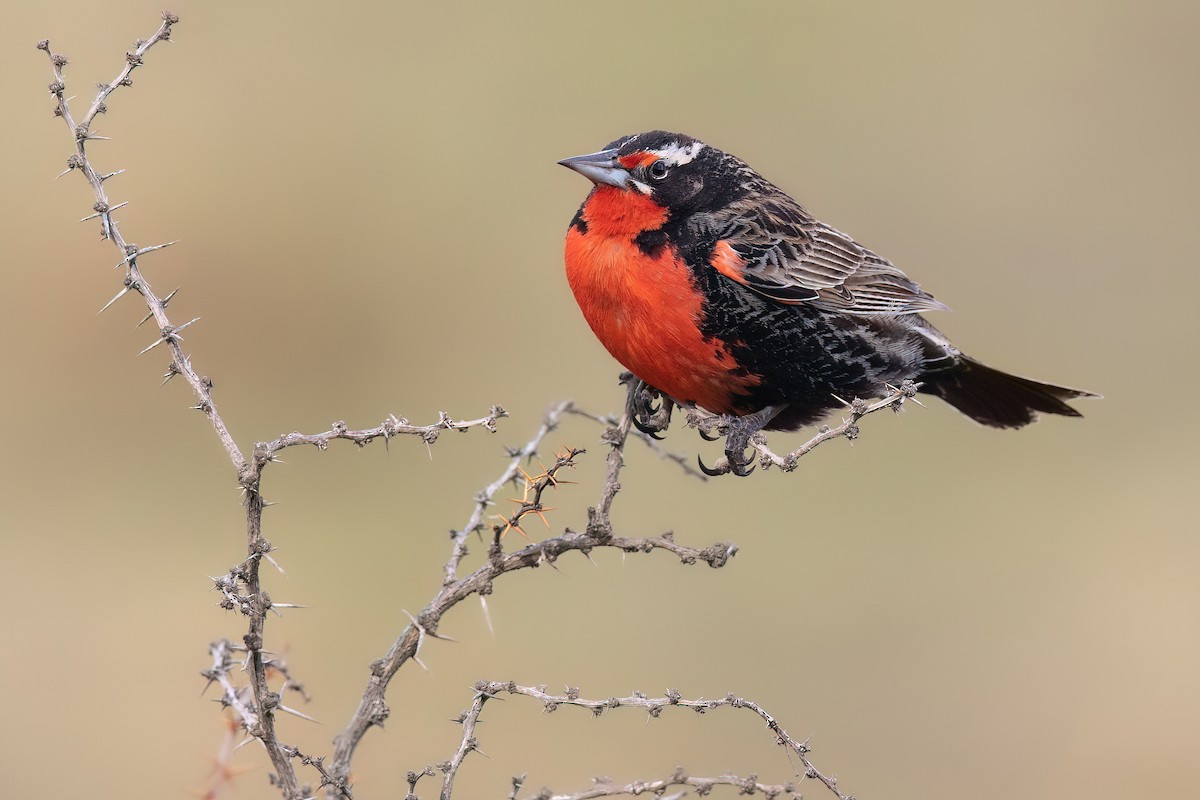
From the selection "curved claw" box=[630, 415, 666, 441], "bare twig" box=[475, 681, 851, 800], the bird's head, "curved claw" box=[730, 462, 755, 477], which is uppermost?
the bird's head

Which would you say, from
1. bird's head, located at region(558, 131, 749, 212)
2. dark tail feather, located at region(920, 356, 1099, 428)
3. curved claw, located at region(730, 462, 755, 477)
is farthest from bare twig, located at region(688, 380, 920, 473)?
dark tail feather, located at region(920, 356, 1099, 428)

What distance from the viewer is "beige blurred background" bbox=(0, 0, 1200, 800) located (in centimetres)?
756

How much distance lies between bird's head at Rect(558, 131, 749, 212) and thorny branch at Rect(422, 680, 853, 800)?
2090 mm

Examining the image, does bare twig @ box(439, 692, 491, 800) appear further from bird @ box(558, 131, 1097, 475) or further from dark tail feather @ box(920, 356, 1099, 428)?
dark tail feather @ box(920, 356, 1099, 428)

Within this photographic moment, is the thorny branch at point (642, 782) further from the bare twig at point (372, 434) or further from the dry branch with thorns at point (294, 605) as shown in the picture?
the bare twig at point (372, 434)

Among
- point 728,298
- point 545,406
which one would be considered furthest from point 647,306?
point 545,406

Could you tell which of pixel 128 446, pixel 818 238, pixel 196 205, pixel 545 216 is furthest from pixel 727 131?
pixel 818 238

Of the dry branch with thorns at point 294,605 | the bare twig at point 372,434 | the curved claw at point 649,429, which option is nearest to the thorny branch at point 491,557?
the dry branch with thorns at point 294,605

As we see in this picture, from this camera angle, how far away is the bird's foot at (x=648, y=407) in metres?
4.98

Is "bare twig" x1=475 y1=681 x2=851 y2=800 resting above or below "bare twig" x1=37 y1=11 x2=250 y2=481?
below

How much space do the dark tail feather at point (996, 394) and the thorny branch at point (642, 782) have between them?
2.53m

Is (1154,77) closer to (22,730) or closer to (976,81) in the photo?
(976,81)

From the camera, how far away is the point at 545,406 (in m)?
7.09

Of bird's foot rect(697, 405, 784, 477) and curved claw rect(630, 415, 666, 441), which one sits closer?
bird's foot rect(697, 405, 784, 477)
